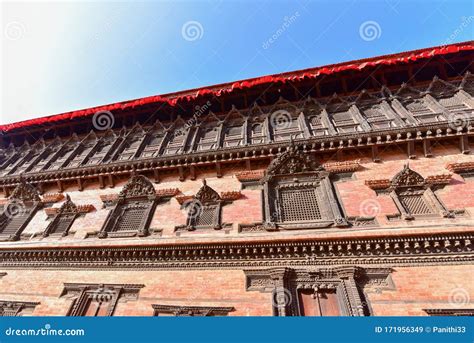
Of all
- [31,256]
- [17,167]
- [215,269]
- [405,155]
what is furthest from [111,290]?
[17,167]

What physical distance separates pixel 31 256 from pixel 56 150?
7.91 meters

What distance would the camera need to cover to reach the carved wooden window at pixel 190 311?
6871 millimetres

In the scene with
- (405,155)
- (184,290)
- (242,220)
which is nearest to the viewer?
(184,290)

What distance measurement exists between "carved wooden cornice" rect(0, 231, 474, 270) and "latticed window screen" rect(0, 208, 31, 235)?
2475mm

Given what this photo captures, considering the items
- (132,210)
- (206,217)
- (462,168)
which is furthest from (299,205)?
(132,210)

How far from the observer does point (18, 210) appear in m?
12.2

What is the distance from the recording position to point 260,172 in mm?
10609

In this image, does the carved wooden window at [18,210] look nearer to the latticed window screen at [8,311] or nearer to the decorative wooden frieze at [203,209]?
the latticed window screen at [8,311]

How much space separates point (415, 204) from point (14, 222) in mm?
14775

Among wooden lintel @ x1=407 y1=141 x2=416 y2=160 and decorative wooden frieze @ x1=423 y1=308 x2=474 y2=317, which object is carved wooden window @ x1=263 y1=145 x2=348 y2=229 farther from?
wooden lintel @ x1=407 y1=141 x2=416 y2=160

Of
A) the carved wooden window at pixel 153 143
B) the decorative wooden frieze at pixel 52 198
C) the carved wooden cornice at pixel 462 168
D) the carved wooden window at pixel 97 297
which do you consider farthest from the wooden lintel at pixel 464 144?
the decorative wooden frieze at pixel 52 198

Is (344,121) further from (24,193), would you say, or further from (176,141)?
(24,193)

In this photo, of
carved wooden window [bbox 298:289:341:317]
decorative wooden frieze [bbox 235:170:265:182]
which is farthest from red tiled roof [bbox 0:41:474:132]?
carved wooden window [bbox 298:289:341:317]

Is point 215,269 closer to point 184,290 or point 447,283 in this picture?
point 184,290
